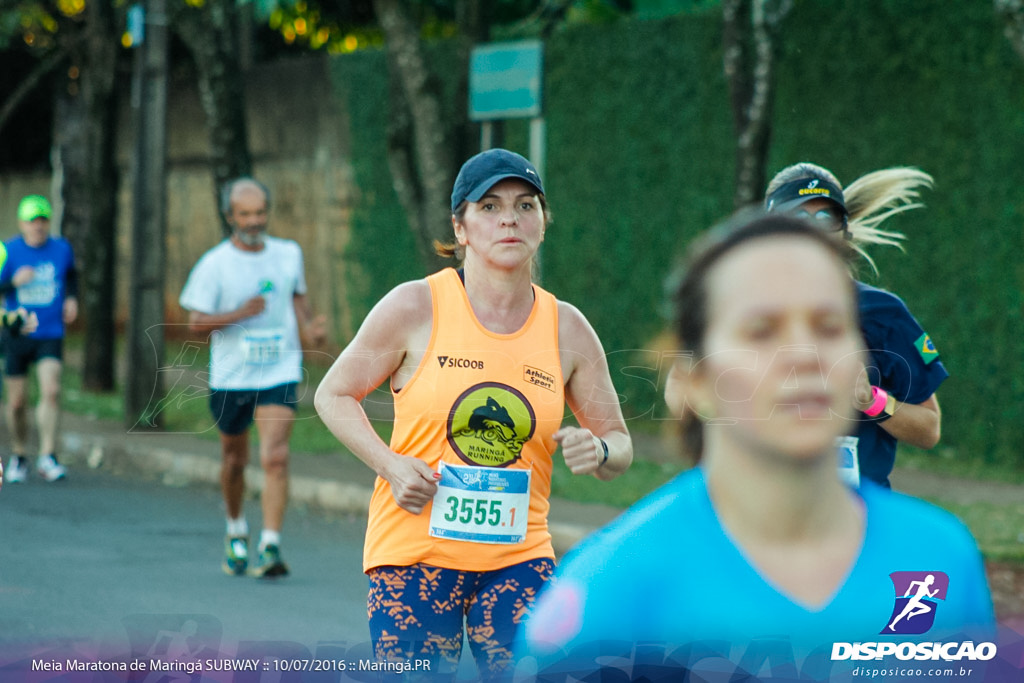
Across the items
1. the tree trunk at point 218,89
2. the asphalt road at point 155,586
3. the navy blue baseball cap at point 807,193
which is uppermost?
the tree trunk at point 218,89

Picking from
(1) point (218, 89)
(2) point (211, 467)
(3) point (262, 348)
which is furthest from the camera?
(1) point (218, 89)

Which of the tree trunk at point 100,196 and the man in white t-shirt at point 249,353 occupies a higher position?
the tree trunk at point 100,196

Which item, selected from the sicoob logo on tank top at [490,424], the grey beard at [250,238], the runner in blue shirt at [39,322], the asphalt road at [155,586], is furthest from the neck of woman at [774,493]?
the runner in blue shirt at [39,322]

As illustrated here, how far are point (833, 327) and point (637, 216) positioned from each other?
12.3m

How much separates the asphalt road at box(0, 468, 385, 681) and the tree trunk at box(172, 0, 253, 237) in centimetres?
470

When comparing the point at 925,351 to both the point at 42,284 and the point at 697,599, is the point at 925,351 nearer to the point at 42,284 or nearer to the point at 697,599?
the point at 697,599

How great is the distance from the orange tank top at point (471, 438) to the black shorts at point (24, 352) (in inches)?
294

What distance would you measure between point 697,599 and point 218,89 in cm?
1278

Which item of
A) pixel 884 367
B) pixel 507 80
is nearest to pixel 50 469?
pixel 507 80

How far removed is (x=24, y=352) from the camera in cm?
1052

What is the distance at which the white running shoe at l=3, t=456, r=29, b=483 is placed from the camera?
400 inches

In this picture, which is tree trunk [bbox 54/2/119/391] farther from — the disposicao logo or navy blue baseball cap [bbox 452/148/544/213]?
the disposicao logo

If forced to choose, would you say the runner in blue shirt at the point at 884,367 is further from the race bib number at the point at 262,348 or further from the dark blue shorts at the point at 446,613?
the race bib number at the point at 262,348

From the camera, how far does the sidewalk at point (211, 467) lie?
8.84m
